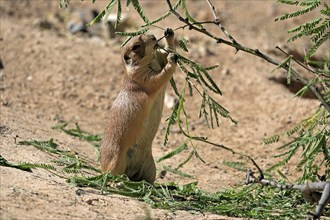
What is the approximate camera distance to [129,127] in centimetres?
600

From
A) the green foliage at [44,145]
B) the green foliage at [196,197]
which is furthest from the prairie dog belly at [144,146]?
the green foliage at [44,145]

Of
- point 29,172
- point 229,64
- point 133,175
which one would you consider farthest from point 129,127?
point 229,64

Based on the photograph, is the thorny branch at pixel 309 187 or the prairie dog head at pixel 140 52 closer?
the thorny branch at pixel 309 187

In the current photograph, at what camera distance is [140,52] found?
6262 mm

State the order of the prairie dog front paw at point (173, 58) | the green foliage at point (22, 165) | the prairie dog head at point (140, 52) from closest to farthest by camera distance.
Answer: the green foliage at point (22, 165) < the prairie dog front paw at point (173, 58) < the prairie dog head at point (140, 52)

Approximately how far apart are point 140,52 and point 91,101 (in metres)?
3.06

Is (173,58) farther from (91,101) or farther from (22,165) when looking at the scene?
(91,101)

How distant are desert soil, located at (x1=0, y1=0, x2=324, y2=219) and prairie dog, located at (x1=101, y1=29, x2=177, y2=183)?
59 cm

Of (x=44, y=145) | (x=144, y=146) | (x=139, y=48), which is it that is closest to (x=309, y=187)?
(x=144, y=146)

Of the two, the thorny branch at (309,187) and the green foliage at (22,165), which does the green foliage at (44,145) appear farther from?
the thorny branch at (309,187)

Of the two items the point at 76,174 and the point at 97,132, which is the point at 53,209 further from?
the point at 97,132

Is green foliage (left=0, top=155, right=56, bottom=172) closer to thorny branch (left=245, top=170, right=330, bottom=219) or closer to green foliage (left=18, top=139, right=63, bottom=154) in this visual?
green foliage (left=18, top=139, right=63, bottom=154)

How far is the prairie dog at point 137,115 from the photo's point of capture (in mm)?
5969

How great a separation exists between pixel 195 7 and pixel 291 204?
863 centimetres
